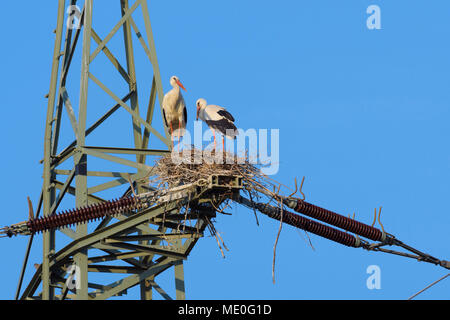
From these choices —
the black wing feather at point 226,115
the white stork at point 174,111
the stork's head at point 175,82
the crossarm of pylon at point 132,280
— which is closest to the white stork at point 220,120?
the black wing feather at point 226,115

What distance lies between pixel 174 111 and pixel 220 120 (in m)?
1.92

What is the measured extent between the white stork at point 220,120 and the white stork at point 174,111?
114cm

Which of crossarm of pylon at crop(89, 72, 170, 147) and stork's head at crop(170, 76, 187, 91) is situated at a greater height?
stork's head at crop(170, 76, 187, 91)

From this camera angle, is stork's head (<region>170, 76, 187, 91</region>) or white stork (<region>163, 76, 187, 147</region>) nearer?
white stork (<region>163, 76, 187, 147</region>)

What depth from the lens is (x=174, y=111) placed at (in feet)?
110

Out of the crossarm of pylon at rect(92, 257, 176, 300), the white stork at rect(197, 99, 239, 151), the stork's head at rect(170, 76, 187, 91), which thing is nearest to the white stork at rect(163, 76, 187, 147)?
the stork's head at rect(170, 76, 187, 91)

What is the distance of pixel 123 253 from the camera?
33.0 meters

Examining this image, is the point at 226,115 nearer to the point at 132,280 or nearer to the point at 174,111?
the point at 174,111

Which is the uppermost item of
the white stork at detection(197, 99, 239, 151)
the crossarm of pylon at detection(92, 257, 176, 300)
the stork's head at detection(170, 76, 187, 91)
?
the stork's head at detection(170, 76, 187, 91)

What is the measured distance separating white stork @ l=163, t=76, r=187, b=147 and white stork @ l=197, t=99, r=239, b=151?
114 cm

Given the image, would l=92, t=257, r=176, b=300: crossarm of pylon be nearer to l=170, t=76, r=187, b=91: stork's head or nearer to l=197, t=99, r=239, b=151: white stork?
l=197, t=99, r=239, b=151: white stork

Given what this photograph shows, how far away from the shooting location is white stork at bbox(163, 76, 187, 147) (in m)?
33.6

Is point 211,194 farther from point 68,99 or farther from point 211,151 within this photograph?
point 68,99
